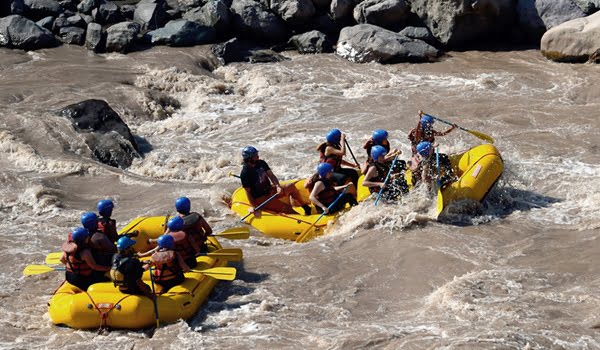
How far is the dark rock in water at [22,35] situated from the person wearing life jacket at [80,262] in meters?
11.7

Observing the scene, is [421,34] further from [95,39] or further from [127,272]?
[127,272]

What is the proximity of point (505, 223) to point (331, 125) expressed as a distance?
5.26m

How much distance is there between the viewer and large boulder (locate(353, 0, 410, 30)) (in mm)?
19141

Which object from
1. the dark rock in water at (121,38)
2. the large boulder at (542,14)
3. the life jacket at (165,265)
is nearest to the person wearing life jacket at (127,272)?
the life jacket at (165,265)

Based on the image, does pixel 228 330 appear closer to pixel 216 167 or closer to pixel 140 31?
pixel 216 167

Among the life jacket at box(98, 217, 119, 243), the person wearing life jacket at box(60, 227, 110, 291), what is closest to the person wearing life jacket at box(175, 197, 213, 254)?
the life jacket at box(98, 217, 119, 243)

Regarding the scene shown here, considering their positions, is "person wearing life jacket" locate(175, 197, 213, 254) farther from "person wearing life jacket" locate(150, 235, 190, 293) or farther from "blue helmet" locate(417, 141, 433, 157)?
"blue helmet" locate(417, 141, 433, 157)

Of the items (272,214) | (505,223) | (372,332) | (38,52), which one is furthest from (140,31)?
(372,332)

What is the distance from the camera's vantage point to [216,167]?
13.3m

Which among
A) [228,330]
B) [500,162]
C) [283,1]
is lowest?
[228,330]

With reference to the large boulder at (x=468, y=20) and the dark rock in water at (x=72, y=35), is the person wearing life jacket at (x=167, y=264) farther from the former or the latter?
the dark rock in water at (x=72, y=35)

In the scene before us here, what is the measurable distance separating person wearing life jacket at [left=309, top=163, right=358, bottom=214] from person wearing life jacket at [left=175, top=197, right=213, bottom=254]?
1824 millimetres

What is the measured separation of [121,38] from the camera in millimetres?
18953

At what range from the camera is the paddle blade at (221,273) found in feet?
27.5
